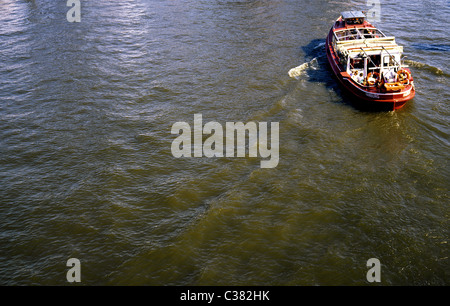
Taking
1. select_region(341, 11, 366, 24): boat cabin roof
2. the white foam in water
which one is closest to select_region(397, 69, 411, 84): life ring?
the white foam in water

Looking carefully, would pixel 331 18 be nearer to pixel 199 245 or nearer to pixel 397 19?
pixel 397 19

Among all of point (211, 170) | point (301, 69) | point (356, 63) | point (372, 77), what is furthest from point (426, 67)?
point (211, 170)

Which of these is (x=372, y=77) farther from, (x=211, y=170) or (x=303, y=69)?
(x=211, y=170)

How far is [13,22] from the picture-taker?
130ft

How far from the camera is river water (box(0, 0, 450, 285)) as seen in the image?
14.5 metres

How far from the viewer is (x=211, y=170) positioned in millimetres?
19375

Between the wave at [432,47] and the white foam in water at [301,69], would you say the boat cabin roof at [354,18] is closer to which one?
the white foam in water at [301,69]

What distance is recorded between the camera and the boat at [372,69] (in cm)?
2314

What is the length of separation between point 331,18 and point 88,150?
3041 cm

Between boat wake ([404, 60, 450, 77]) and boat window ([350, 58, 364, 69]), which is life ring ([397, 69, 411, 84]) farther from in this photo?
boat wake ([404, 60, 450, 77])

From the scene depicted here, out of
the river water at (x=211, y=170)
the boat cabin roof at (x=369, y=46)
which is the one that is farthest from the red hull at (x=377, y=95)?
the boat cabin roof at (x=369, y=46)
